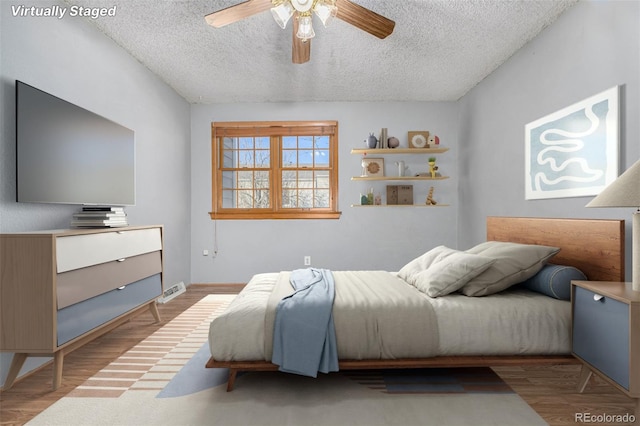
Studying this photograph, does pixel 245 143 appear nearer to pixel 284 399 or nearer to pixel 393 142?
pixel 393 142

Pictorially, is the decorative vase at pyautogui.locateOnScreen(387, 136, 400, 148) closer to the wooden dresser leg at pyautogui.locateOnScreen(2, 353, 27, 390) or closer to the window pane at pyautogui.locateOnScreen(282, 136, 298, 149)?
the window pane at pyautogui.locateOnScreen(282, 136, 298, 149)

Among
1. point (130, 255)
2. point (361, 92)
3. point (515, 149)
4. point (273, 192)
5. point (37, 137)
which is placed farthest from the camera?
point (273, 192)

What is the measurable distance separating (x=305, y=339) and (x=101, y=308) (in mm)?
1433

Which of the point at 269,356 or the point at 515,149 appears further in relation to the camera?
the point at 515,149

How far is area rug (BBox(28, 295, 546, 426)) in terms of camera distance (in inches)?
64.8

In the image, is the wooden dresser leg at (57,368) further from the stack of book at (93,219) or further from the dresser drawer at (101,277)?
the stack of book at (93,219)

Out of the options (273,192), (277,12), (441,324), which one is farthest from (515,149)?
(273,192)

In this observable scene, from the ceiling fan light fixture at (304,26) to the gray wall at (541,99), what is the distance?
1969 mm

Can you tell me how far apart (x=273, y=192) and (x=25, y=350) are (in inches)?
128

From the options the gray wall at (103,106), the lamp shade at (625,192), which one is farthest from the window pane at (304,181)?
the lamp shade at (625,192)

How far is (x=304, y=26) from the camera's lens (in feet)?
7.46

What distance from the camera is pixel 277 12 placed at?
2150 mm

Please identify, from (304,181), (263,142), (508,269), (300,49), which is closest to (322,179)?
(304,181)

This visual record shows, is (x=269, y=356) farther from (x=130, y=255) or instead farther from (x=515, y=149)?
(x=515, y=149)
